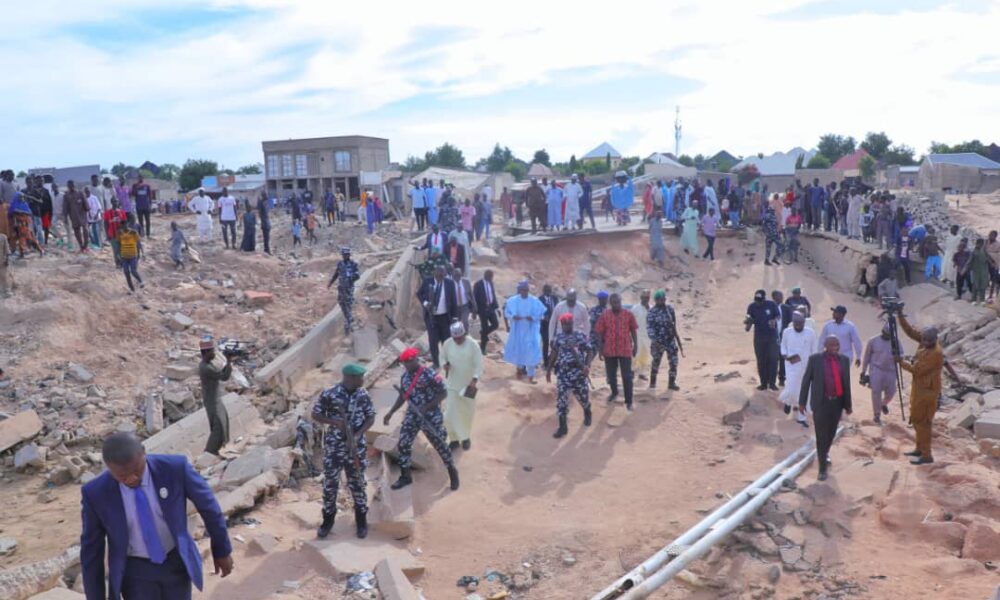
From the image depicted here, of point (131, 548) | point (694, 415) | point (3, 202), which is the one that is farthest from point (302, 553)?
point (3, 202)

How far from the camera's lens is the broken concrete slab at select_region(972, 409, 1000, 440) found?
30.2 ft

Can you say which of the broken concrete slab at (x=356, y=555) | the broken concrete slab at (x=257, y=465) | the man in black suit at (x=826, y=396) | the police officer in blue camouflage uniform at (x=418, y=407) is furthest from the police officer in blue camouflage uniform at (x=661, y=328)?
the broken concrete slab at (x=356, y=555)

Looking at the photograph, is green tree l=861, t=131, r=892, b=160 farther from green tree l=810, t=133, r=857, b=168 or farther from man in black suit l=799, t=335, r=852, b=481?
man in black suit l=799, t=335, r=852, b=481

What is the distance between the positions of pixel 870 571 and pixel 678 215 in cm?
1556

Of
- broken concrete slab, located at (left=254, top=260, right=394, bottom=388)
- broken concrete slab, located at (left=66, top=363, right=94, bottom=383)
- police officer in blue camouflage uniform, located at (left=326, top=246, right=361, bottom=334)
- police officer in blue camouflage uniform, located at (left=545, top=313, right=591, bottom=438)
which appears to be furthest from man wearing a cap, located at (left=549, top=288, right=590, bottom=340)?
broken concrete slab, located at (left=66, top=363, right=94, bottom=383)

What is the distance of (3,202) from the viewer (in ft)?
48.4

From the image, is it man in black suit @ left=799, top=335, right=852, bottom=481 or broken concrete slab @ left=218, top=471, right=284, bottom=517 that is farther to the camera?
man in black suit @ left=799, top=335, right=852, bottom=481

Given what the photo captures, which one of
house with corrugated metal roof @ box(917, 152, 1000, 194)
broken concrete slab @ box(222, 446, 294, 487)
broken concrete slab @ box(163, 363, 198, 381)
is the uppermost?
house with corrugated metal roof @ box(917, 152, 1000, 194)

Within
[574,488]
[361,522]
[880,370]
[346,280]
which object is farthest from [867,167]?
[361,522]

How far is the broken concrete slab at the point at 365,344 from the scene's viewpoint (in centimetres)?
1312

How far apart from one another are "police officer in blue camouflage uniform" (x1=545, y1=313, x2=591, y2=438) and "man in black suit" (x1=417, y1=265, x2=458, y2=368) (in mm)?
2073

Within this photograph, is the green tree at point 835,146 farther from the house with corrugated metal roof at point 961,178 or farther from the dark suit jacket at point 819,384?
the dark suit jacket at point 819,384

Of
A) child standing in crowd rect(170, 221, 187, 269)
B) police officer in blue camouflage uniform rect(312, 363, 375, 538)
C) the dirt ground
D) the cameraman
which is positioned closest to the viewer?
the dirt ground

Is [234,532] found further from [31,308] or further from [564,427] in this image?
[31,308]
